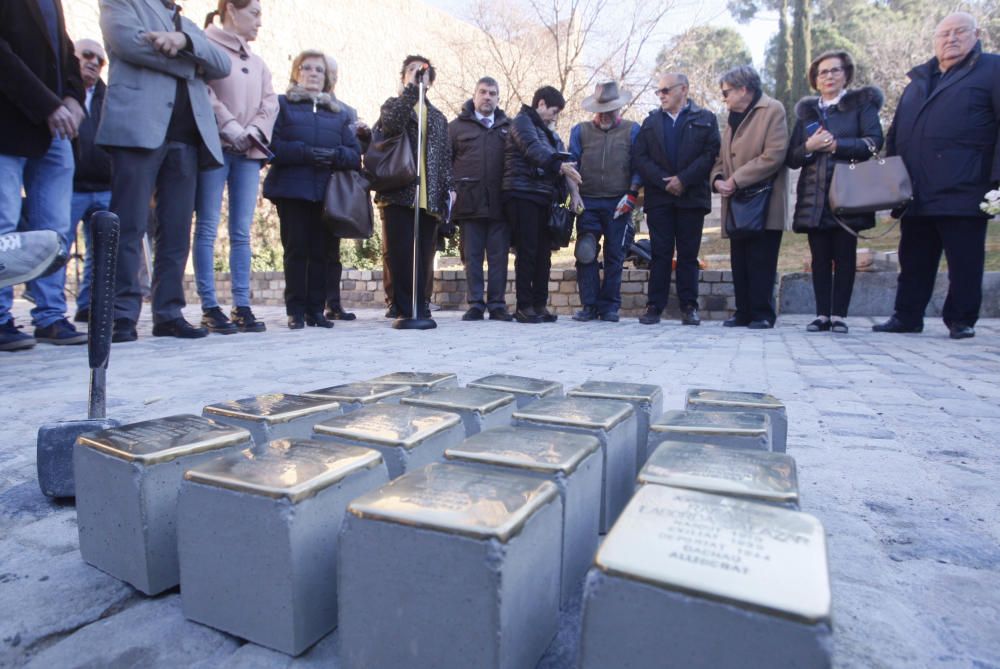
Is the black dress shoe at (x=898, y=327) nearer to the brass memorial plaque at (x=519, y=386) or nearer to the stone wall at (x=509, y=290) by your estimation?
the stone wall at (x=509, y=290)

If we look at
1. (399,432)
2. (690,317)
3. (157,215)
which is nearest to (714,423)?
(399,432)

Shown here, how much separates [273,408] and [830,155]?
4527 millimetres

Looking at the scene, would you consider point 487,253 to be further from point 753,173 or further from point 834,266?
point 834,266

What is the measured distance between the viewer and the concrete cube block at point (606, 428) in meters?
0.96

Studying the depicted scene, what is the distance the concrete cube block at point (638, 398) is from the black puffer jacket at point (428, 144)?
11.2 feet

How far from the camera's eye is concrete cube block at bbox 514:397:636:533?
3.15 ft

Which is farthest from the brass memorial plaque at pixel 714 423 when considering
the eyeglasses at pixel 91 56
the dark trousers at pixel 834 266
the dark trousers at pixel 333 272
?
the eyeglasses at pixel 91 56

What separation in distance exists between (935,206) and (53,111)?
491cm

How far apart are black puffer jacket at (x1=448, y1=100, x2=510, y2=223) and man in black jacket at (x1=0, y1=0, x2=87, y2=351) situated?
2.69m

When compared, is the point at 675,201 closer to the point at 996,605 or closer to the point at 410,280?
the point at 410,280

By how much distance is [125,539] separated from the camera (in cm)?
80

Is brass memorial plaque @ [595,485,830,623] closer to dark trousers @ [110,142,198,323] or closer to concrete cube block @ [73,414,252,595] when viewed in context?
concrete cube block @ [73,414,252,595]

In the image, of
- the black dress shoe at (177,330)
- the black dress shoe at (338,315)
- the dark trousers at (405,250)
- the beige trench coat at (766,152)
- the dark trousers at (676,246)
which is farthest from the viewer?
the black dress shoe at (338,315)

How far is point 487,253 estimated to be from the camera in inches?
209
